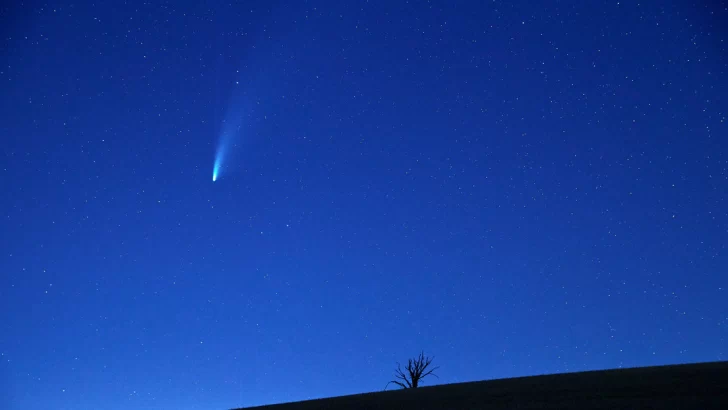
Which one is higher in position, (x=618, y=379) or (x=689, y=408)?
(x=618, y=379)

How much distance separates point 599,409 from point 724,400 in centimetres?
307

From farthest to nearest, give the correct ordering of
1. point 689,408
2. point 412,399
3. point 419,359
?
1. point 419,359
2. point 412,399
3. point 689,408

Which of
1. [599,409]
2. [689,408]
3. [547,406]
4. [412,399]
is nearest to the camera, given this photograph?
[689,408]

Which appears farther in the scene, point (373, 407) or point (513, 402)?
point (373, 407)

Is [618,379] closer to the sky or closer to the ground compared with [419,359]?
closer to the ground

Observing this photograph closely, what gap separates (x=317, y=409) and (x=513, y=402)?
33.1ft

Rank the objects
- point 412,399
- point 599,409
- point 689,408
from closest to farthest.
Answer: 1. point 689,408
2. point 599,409
3. point 412,399

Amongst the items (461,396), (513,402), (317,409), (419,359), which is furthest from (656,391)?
(419,359)

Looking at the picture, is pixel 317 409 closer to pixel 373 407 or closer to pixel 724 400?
pixel 373 407

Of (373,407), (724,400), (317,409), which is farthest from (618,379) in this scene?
(317,409)

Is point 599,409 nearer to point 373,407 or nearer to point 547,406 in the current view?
point 547,406

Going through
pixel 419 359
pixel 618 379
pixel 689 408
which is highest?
pixel 419 359

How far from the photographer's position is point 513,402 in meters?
17.2

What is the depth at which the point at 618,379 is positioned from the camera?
805 inches
